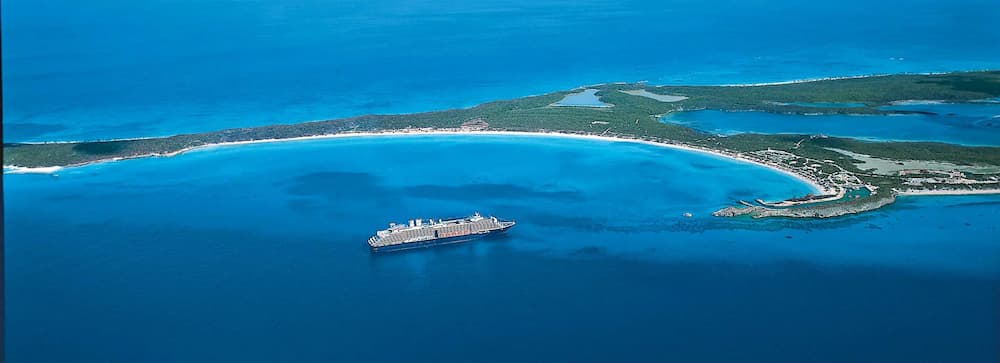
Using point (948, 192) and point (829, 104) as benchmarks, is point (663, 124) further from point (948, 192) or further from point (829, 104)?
point (948, 192)

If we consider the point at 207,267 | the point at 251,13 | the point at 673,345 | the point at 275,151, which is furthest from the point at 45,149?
the point at 251,13

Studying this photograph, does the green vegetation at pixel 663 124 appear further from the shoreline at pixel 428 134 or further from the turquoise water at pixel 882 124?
the turquoise water at pixel 882 124

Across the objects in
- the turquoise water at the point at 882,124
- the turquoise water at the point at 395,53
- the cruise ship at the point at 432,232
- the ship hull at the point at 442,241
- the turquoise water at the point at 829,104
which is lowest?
the ship hull at the point at 442,241

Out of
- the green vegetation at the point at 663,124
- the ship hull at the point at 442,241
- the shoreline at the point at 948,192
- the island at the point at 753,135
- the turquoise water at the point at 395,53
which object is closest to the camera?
the ship hull at the point at 442,241

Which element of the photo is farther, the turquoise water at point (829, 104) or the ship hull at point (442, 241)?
the turquoise water at point (829, 104)

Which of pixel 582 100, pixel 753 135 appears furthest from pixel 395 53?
pixel 753 135

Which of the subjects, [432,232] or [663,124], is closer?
[432,232]

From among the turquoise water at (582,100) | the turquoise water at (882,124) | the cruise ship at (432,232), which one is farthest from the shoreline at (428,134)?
the cruise ship at (432,232)
